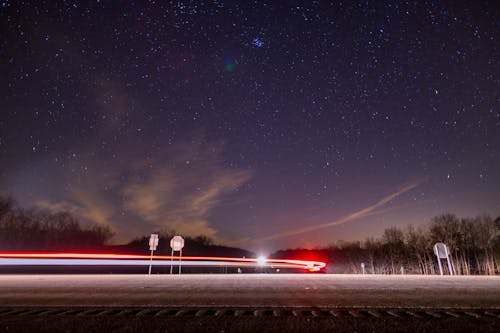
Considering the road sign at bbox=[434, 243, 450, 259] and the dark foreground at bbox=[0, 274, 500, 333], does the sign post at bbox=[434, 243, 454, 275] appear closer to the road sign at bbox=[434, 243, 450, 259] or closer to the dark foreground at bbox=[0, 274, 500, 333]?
the road sign at bbox=[434, 243, 450, 259]

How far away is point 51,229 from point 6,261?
234ft

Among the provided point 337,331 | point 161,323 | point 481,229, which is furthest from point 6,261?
point 481,229

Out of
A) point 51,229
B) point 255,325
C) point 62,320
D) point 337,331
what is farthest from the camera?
point 51,229

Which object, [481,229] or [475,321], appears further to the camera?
[481,229]

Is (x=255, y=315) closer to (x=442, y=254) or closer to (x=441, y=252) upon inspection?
(x=442, y=254)

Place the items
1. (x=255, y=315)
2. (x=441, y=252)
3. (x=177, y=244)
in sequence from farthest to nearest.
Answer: (x=177, y=244), (x=441, y=252), (x=255, y=315)

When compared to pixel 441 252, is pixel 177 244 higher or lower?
higher

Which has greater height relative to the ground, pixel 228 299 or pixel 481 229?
pixel 481 229

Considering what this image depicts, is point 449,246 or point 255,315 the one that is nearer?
point 255,315

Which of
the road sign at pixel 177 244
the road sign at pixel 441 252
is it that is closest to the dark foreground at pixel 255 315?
the road sign at pixel 441 252

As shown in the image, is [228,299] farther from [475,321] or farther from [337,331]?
[475,321]

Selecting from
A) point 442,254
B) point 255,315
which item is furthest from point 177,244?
Answer: point 255,315

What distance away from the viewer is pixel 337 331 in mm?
3430

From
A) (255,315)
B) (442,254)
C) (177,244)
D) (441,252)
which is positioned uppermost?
(177,244)
